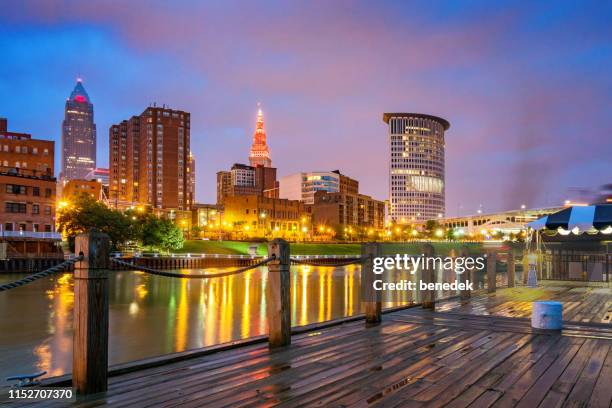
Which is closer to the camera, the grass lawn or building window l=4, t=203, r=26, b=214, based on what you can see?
building window l=4, t=203, r=26, b=214

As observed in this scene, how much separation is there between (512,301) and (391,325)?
6.58 metres

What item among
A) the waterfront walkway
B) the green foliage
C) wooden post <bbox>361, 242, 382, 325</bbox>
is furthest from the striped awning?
the green foliage

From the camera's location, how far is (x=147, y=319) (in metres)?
21.2

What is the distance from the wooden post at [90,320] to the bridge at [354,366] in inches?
0.4

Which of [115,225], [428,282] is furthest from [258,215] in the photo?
[428,282]

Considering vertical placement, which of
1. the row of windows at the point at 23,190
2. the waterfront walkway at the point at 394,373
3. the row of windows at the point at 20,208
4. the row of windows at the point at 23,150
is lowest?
the waterfront walkway at the point at 394,373

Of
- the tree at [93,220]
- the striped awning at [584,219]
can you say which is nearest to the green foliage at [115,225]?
the tree at [93,220]

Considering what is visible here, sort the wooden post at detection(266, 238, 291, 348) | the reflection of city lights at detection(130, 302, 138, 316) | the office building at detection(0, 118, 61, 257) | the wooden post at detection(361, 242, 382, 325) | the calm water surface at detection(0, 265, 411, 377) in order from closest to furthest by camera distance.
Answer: the wooden post at detection(266, 238, 291, 348) < the wooden post at detection(361, 242, 382, 325) < the calm water surface at detection(0, 265, 411, 377) < the reflection of city lights at detection(130, 302, 138, 316) < the office building at detection(0, 118, 61, 257)

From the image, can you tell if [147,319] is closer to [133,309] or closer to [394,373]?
[133,309]

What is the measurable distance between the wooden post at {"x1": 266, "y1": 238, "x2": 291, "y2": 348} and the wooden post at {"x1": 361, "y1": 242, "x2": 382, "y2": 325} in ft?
9.12

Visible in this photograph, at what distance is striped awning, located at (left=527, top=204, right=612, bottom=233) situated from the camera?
61.6 ft

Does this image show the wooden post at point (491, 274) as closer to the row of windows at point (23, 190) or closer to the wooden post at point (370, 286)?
Answer: the wooden post at point (370, 286)

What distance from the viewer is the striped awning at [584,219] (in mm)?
18783

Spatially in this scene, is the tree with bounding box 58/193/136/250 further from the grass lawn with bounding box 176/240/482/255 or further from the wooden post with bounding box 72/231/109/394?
the wooden post with bounding box 72/231/109/394
